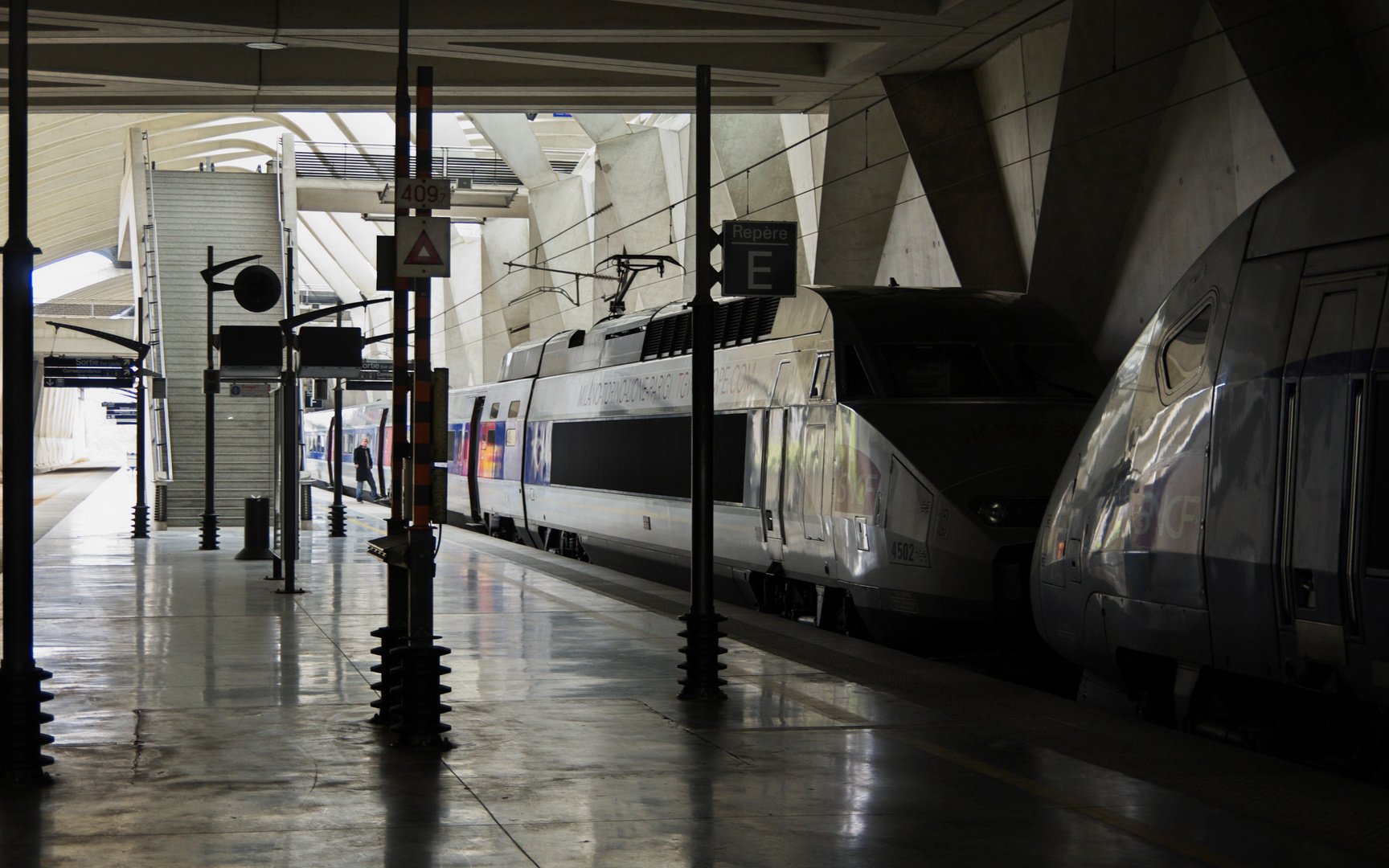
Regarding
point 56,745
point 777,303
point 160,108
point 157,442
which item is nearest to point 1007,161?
point 777,303

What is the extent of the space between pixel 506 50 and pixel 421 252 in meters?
11.3

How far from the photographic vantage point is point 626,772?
19.6 ft

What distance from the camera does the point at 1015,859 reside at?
4.69 metres

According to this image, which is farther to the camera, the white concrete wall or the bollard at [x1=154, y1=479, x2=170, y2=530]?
the bollard at [x1=154, y1=479, x2=170, y2=530]

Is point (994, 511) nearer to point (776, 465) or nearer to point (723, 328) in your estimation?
point (776, 465)

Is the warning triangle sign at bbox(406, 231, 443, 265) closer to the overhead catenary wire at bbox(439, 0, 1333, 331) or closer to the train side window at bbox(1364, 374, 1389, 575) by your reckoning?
the train side window at bbox(1364, 374, 1389, 575)

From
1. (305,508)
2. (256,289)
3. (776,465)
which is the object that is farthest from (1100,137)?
(305,508)

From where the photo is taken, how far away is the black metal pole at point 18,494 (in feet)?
18.8

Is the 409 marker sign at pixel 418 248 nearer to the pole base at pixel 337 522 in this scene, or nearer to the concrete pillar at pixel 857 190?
the concrete pillar at pixel 857 190

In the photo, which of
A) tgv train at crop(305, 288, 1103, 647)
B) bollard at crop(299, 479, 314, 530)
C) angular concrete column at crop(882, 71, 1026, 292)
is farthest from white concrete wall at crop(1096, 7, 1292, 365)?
bollard at crop(299, 479, 314, 530)

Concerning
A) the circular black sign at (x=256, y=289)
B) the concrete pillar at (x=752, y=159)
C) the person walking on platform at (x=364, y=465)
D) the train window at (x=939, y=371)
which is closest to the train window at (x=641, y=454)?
the train window at (x=939, y=371)

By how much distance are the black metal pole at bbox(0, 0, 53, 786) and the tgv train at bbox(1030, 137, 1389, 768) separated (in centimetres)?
497

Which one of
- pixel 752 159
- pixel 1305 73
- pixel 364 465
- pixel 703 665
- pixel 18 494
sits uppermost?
pixel 752 159

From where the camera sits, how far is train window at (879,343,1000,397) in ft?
34.5
